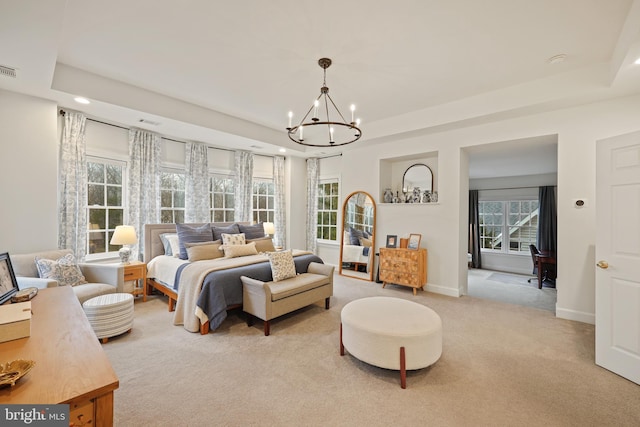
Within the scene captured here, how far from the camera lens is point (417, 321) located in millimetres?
2332

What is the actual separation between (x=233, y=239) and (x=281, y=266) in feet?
4.12

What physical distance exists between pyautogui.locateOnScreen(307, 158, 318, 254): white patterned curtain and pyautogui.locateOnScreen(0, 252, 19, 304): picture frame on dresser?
17.1 feet

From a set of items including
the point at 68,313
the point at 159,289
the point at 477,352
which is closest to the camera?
the point at 68,313

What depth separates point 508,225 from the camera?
7449 millimetres

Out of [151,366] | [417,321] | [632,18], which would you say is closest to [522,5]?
[632,18]

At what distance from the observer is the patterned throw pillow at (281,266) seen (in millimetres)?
3461

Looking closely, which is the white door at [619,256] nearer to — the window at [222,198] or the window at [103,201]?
the window at [222,198]

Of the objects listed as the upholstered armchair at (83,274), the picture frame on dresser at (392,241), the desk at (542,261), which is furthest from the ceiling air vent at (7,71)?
the desk at (542,261)

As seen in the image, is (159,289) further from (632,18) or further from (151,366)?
(632,18)

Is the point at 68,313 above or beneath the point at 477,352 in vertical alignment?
above

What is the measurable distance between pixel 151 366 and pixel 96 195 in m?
3.07

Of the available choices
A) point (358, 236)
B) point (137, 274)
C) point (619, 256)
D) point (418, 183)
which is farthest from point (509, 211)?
point (137, 274)

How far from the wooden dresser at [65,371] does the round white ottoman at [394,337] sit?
176cm

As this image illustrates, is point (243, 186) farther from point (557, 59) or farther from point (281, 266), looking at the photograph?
point (557, 59)
